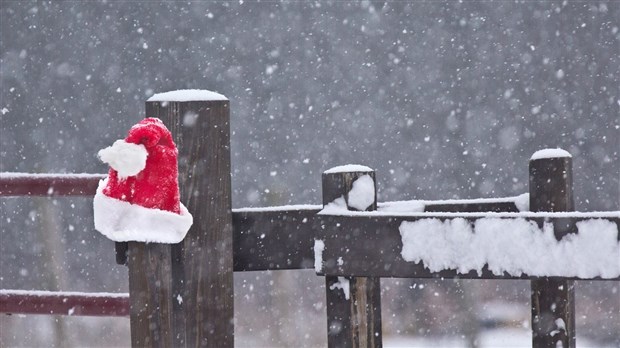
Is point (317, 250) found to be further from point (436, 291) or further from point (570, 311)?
point (436, 291)

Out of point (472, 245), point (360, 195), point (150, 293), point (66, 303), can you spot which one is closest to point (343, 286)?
point (360, 195)

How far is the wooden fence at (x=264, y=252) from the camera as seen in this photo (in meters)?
1.98

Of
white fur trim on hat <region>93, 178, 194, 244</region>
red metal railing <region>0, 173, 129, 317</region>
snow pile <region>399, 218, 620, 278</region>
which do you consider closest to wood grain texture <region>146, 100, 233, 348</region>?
white fur trim on hat <region>93, 178, 194, 244</region>

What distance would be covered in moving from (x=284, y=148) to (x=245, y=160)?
92 centimetres

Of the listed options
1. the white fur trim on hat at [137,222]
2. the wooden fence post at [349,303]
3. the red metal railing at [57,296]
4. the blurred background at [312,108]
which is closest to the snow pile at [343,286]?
the wooden fence post at [349,303]

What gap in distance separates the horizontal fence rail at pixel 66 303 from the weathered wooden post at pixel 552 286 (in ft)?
5.00

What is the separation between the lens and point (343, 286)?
2084 mm

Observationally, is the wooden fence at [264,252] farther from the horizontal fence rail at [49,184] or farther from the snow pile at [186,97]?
the horizontal fence rail at [49,184]

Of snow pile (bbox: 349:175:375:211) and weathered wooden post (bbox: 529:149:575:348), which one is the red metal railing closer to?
snow pile (bbox: 349:175:375:211)

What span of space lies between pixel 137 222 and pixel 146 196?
6 centimetres

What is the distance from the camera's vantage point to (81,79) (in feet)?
46.6

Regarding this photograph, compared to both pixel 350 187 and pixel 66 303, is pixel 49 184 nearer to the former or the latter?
pixel 66 303

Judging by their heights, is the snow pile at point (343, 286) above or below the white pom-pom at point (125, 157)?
below

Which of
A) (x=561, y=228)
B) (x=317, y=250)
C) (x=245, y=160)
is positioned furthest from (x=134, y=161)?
(x=245, y=160)
